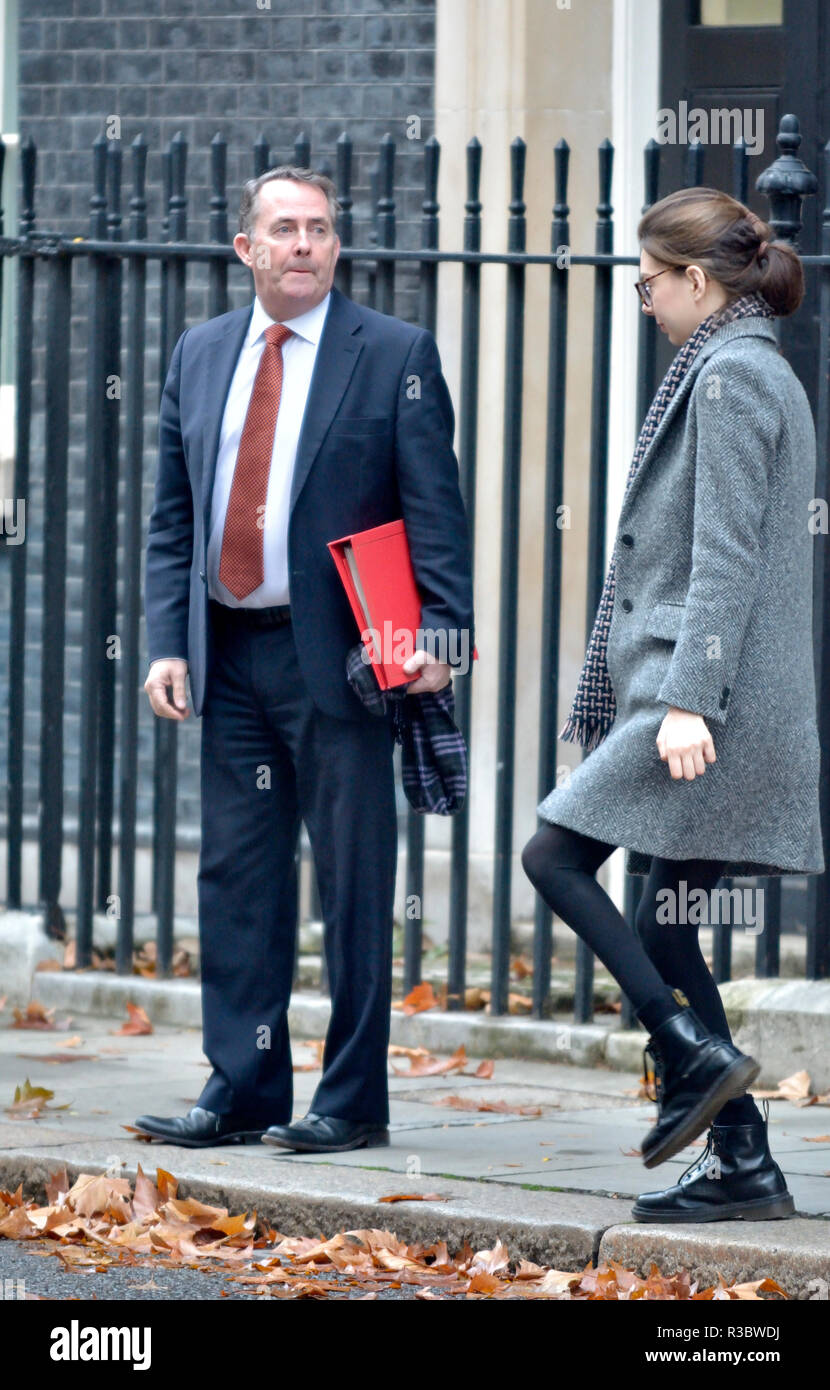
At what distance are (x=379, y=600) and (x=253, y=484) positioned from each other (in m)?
0.41

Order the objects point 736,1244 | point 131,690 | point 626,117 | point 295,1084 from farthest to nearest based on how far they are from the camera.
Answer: point 626,117 < point 131,690 < point 295,1084 < point 736,1244

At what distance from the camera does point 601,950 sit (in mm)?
4715

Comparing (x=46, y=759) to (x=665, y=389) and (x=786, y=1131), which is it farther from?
(x=665, y=389)

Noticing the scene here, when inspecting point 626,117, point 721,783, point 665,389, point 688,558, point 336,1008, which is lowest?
point 336,1008

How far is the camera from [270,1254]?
505 centimetres

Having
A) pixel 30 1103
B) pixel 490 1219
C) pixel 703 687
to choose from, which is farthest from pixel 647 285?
pixel 30 1103

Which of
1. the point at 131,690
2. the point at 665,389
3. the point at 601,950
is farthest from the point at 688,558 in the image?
the point at 131,690

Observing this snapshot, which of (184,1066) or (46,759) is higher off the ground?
(46,759)

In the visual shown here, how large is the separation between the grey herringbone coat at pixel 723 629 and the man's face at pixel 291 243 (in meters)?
1.15

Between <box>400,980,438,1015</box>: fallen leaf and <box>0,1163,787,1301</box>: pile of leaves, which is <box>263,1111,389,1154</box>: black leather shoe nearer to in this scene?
<box>0,1163,787,1301</box>: pile of leaves

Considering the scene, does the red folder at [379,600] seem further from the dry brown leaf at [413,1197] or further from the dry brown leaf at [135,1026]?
the dry brown leaf at [135,1026]

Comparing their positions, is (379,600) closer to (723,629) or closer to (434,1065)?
(723,629)

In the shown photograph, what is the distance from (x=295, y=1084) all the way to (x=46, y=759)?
5.32 feet

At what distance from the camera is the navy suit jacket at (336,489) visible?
5.51 m
